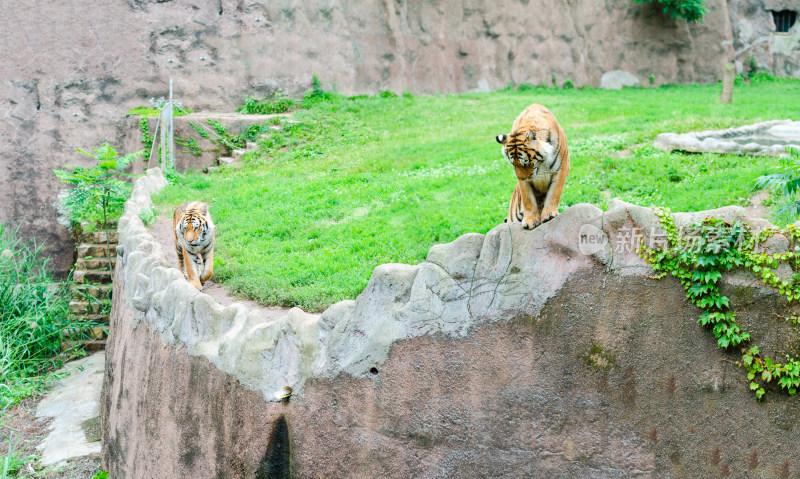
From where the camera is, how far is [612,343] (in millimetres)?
4285

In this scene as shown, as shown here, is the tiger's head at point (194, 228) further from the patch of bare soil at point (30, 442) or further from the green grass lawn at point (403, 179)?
the patch of bare soil at point (30, 442)

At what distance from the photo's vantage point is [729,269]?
13.4 feet

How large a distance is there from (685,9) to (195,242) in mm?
18230

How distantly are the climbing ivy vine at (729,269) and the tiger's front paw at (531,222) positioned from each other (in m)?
0.75

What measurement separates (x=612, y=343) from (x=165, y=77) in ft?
50.2

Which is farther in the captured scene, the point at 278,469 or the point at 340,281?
the point at 340,281

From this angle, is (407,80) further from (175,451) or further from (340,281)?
(175,451)

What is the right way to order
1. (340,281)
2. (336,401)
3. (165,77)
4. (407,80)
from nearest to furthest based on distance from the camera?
(336,401), (340,281), (165,77), (407,80)

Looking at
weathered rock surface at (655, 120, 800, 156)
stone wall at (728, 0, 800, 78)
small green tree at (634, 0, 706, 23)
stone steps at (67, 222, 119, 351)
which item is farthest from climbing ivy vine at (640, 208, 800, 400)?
stone wall at (728, 0, 800, 78)

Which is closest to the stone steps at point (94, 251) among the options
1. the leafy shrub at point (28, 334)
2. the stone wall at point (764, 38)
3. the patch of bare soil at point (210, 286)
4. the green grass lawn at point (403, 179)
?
the leafy shrub at point (28, 334)

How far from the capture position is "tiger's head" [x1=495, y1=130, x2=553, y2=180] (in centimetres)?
457

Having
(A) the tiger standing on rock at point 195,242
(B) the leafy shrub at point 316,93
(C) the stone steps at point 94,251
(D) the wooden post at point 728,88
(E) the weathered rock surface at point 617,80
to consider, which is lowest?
(C) the stone steps at point 94,251

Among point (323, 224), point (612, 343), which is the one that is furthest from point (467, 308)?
point (323, 224)

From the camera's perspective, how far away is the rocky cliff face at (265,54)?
16359mm
